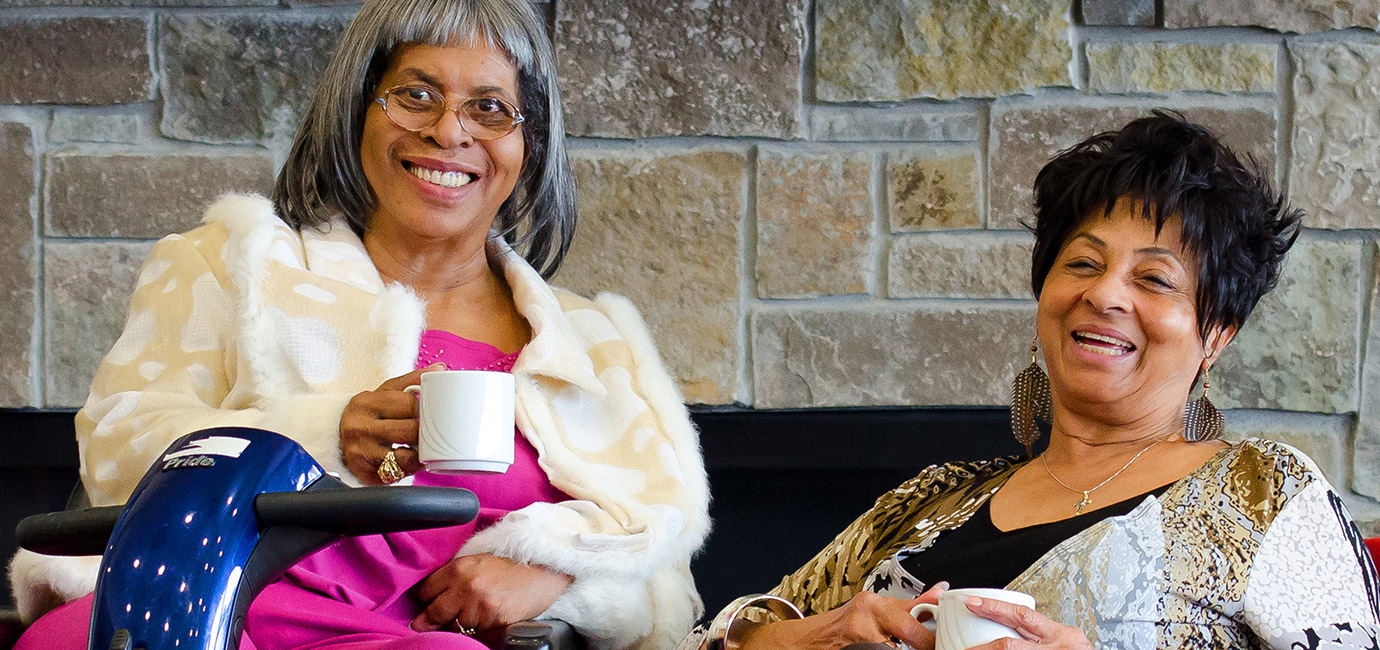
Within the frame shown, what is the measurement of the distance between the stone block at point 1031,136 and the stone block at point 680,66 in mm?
383

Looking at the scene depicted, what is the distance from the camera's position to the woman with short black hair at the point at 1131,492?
A: 3.93 ft

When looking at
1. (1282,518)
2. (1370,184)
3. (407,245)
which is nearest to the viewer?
(1282,518)

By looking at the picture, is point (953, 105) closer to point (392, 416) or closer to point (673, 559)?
point (673, 559)

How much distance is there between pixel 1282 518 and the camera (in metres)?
1.21

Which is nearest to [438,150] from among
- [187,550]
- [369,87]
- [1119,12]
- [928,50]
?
[369,87]

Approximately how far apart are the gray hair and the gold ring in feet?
1.63

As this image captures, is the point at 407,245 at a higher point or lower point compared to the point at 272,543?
higher

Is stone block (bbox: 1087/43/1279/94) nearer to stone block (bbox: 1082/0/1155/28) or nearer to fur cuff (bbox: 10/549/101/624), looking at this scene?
stone block (bbox: 1082/0/1155/28)

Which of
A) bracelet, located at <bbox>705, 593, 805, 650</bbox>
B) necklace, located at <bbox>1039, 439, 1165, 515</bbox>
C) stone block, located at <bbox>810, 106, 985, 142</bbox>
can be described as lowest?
bracelet, located at <bbox>705, 593, 805, 650</bbox>

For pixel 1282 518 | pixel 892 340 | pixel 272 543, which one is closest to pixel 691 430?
pixel 892 340

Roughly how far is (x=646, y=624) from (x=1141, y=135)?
34.8 inches

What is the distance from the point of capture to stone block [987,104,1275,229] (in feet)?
7.22

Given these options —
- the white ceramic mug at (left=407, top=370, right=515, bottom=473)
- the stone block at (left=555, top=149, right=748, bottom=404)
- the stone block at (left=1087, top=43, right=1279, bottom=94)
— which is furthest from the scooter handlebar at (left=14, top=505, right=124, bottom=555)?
the stone block at (left=1087, top=43, right=1279, bottom=94)

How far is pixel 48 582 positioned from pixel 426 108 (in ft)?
2.47
